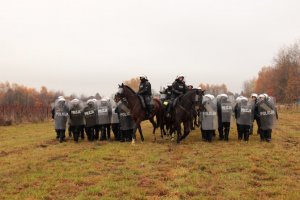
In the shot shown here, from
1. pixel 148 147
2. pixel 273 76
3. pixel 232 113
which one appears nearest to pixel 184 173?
pixel 148 147

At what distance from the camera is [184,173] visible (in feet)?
34.4

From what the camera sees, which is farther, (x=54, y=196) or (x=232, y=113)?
(x=232, y=113)

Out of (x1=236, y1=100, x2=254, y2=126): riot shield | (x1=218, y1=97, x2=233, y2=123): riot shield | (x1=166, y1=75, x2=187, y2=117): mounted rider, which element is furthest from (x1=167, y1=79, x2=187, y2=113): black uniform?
(x1=236, y1=100, x2=254, y2=126): riot shield

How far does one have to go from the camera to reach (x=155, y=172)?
35.4 feet


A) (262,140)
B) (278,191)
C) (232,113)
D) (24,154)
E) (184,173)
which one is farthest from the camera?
(232,113)

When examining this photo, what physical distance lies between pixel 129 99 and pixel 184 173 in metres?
7.88

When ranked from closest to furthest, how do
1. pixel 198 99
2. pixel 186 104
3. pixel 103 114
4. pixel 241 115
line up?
1. pixel 186 104
2. pixel 198 99
3. pixel 241 115
4. pixel 103 114

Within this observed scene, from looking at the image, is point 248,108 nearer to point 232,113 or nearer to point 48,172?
point 232,113

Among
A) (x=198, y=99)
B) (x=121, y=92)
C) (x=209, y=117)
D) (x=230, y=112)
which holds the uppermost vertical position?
(x=121, y=92)

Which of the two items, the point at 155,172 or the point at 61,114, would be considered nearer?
the point at 155,172

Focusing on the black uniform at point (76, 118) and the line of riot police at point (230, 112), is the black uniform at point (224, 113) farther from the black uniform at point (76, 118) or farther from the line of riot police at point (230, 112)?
the black uniform at point (76, 118)

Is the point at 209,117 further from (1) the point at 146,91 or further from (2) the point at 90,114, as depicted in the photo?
(2) the point at 90,114

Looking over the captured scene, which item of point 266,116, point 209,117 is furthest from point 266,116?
point 209,117

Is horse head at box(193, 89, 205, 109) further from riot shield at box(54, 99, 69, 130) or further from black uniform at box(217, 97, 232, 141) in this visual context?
riot shield at box(54, 99, 69, 130)
